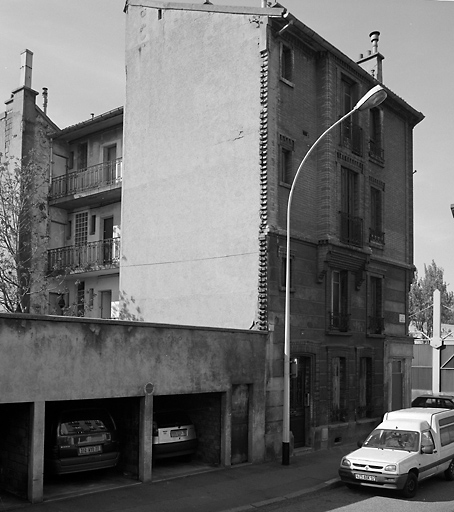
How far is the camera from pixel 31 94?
26953mm

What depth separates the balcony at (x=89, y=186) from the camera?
24.6 m

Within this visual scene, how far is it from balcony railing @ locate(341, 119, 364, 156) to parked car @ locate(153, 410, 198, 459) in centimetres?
1136

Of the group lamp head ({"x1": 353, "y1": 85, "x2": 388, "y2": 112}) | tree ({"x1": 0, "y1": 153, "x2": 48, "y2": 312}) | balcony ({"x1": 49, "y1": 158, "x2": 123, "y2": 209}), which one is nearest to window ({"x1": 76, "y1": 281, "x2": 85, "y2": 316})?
tree ({"x1": 0, "y1": 153, "x2": 48, "y2": 312})

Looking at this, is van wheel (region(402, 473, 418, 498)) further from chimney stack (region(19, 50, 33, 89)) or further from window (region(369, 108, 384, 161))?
chimney stack (region(19, 50, 33, 89))

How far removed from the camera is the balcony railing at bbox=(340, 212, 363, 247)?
2189cm

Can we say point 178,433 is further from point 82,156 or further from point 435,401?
point 82,156

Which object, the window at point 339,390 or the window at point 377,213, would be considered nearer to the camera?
the window at point 339,390

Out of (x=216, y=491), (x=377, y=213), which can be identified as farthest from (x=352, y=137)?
(x=216, y=491)

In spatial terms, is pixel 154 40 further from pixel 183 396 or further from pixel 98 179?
pixel 183 396

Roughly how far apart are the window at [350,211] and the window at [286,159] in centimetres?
294

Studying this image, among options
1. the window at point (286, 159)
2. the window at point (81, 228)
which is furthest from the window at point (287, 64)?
the window at point (81, 228)

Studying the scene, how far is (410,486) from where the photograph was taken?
563 inches

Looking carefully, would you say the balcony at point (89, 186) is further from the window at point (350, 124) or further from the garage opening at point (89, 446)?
the garage opening at point (89, 446)

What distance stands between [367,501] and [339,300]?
9337 millimetres
